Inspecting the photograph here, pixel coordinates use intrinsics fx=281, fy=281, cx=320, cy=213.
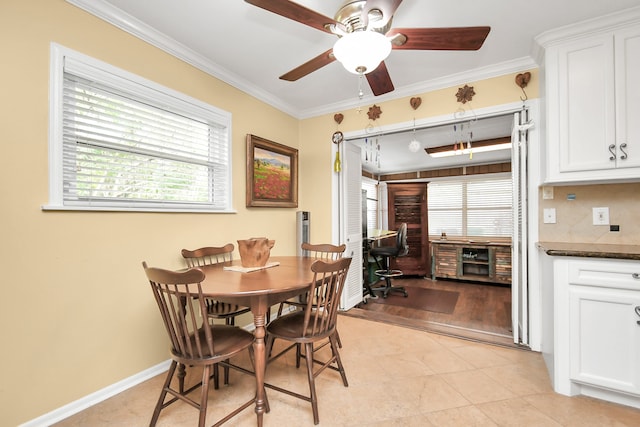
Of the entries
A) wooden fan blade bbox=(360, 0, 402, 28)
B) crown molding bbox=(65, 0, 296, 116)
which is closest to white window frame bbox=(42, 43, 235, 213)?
crown molding bbox=(65, 0, 296, 116)

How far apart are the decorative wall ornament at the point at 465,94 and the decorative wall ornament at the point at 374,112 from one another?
0.79 metres

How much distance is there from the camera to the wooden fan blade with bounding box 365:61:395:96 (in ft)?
6.11

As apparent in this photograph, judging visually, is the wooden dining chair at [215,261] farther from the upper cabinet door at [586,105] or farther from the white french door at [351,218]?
the upper cabinet door at [586,105]

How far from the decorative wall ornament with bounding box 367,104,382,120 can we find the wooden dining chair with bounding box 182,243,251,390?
2.04m

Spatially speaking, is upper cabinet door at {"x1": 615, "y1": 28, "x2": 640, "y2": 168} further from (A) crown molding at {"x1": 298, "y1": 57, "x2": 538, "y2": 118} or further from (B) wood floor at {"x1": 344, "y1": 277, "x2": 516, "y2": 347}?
(B) wood floor at {"x1": 344, "y1": 277, "x2": 516, "y2": 347}

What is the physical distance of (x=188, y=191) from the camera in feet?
7.85

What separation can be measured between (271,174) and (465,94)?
210 cm

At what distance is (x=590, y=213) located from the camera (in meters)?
2.21

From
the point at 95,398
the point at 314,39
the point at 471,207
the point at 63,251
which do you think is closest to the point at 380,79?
the point at 314,39

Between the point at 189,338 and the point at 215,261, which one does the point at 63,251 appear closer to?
the point at 189,338

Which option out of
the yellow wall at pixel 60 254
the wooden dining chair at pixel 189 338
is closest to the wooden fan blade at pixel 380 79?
the yellow wall at pixel 60 254

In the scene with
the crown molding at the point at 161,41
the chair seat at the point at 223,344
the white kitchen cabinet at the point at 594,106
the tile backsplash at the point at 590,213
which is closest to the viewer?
the chair seat at the point at 223,344

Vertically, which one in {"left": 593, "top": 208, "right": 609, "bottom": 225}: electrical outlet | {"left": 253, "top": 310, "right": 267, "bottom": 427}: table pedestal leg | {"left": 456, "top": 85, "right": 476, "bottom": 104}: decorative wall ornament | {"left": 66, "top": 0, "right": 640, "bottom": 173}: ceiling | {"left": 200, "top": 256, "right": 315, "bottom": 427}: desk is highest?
{"left": 66, "top": 0, "right": 640, "bottom": 173}: ceiling

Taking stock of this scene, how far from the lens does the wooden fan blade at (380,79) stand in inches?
73.3
